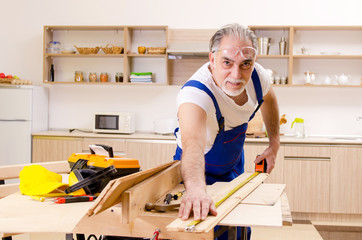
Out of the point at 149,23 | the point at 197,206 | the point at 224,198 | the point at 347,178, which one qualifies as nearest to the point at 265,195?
the point at 224,198

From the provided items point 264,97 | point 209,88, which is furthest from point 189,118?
point 264,97

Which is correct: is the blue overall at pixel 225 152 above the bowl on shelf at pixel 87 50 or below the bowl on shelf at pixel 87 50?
below

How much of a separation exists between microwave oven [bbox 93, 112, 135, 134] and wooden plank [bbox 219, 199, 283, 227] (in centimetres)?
349

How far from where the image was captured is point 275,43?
506 centimetres

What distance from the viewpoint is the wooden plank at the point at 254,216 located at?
1.27 metres

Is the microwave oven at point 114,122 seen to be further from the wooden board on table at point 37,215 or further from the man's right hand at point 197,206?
the man's right hand at point 197,206

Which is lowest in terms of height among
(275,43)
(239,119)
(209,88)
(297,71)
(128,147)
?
(128,147)

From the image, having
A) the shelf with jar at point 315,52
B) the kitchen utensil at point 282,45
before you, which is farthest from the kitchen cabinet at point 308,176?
the kitchen utensil at point 282,45

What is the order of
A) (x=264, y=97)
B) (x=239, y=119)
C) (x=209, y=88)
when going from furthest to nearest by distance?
(x=264, y=97), (x=239, y=119), (x=209, y=88)

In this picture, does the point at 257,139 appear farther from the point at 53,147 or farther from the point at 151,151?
the point at 53,147

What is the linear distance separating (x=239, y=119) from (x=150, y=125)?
325 centimetres

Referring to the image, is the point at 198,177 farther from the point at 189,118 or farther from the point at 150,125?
the point at 150,125

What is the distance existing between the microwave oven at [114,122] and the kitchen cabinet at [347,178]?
2153 mm

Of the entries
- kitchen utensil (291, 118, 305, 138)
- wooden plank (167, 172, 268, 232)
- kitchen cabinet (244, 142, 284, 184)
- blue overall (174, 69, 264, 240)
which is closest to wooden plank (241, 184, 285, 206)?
wooden plank (167, 172, 268, 232)
